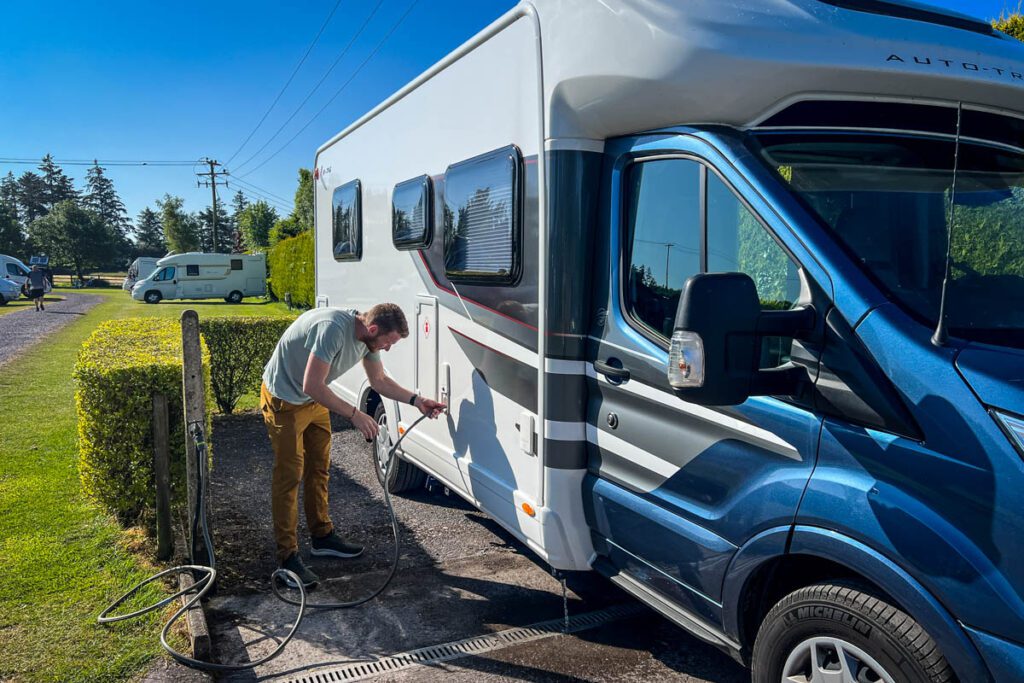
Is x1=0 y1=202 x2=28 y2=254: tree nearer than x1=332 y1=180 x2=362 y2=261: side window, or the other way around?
x1=332 y1=180 x2=362 y2=261: side window

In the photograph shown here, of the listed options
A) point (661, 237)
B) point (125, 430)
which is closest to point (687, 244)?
point (661, 237)

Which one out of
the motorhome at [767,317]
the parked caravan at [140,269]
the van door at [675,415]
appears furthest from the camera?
the parked caravan at [140,269]

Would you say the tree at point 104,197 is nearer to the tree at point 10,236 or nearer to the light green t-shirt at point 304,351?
the tree at point 10,236

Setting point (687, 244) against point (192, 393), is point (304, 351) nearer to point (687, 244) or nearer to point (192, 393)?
point (192, 393)

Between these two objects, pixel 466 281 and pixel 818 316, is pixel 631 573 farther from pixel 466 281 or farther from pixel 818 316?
pixel 466 281

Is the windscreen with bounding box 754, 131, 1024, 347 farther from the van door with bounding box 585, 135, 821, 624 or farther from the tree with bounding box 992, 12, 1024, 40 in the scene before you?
the tree with bounding box 992, 12, 1024, 40

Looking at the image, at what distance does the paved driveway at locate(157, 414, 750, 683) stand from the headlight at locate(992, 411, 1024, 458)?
2079mm

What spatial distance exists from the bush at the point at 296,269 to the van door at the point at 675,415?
2143cm

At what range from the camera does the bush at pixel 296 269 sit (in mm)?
25609

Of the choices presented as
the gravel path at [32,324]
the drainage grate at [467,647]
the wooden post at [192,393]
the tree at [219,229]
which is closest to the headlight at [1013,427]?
the drainage grate at [467,647]

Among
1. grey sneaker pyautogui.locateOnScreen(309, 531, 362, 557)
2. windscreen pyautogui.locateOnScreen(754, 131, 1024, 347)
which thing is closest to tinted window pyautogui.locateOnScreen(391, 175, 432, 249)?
grey sneaker pyautogui.locateOnScreen(309, 531, 362, 557)

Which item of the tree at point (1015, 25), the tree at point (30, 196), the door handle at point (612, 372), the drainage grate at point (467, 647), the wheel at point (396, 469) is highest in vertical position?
the tree at point (30, 196)

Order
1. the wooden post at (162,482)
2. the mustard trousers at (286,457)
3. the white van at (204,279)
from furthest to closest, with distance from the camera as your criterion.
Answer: the white van at (204,279)
the wooden post at (162,482)
the mustard trousers at (286,457)

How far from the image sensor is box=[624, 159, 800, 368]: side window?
271 cm
